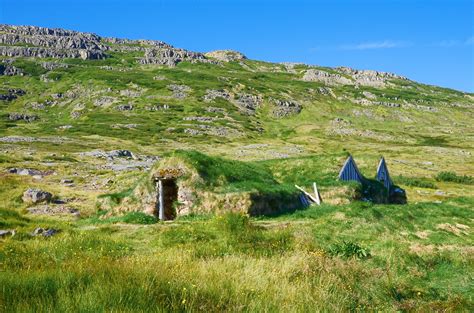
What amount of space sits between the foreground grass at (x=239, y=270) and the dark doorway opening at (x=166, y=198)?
6521 millimetres

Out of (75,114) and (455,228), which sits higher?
(75,114)

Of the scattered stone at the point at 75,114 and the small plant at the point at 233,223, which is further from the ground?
the scattered stone at the point at 75,114

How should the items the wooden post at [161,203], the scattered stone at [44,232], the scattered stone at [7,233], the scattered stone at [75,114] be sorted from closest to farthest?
the scattered stone at [7,233], the scattered stone at [44,232], the wooden post at [161,203], the scattered stone at [75,114]

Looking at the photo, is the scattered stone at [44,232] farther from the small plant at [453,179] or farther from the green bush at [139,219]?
the small plant at [453,179]

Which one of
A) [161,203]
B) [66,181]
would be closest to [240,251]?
[161,203]

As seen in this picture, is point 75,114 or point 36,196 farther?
point 75,114

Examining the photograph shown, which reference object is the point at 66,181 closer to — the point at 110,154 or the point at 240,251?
the point at 110,154

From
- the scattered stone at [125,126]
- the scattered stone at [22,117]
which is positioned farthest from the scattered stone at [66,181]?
the scattered stone at [22,117]

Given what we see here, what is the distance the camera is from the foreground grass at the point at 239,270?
722 centimetres

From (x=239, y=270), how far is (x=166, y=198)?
19.3m

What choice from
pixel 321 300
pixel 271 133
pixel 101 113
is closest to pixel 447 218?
pixel 321 300

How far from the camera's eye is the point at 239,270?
947cm

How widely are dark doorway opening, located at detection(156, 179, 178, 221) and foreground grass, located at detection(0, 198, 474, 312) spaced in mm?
6521

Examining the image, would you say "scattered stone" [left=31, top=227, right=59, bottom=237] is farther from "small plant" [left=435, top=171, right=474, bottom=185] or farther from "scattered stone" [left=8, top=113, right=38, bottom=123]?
"scattered stone" [left=8, top=113, right=38, bottom=123]
